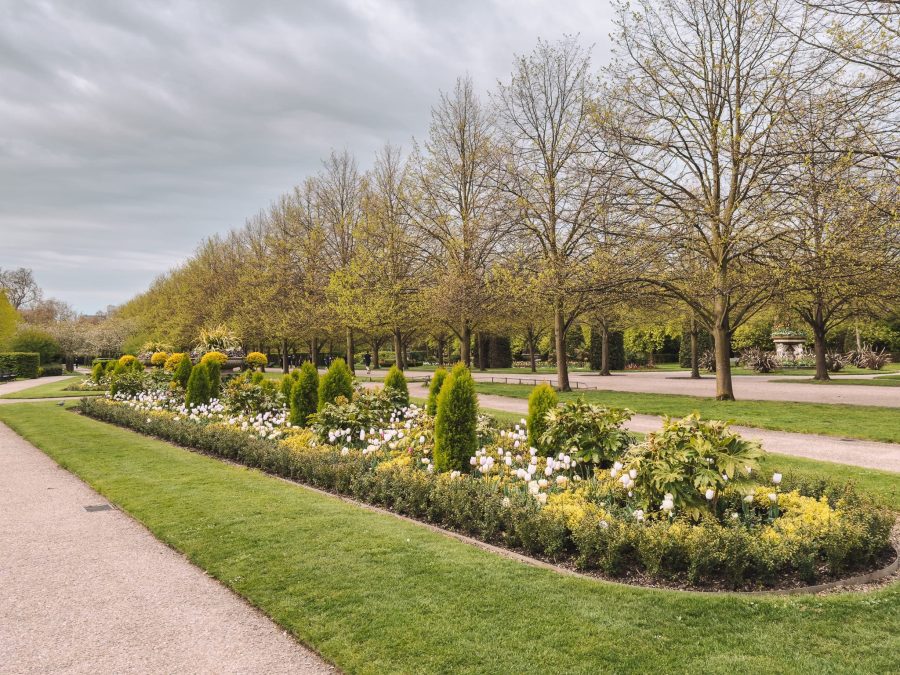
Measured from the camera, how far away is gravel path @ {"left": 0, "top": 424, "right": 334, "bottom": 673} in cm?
350

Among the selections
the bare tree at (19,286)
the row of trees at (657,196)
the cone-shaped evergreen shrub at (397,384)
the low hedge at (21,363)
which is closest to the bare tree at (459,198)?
the row of trees at (657,196)

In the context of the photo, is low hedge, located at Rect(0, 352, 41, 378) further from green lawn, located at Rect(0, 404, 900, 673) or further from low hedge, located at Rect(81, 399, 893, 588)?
low hedge, located at Rect(81, 399, 893, 588)

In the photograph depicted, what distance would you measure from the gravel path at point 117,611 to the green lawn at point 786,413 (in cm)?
926

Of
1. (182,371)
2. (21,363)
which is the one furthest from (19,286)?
(182,371)

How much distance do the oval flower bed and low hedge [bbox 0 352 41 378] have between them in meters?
42.6

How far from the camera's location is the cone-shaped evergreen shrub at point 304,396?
37.0 feet

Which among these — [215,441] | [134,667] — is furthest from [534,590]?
[215,441]

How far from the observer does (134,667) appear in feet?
11.3

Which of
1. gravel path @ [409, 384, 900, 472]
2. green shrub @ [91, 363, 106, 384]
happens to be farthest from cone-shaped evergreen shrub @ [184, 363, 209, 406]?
green shrub @ [91, 363, 106, 384]

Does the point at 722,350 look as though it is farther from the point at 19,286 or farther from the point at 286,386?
the point at 19,286

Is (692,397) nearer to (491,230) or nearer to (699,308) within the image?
(699,308)

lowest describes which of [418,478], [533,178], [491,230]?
[418,478]

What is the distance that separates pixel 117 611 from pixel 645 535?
3.91 meters

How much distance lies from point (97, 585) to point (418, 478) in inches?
123
